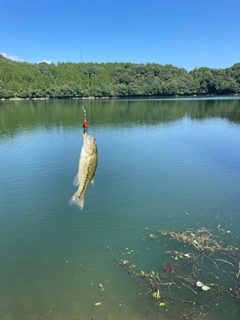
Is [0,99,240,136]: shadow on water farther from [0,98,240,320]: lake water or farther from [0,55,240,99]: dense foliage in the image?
[0,55,240,99]: dense foliage

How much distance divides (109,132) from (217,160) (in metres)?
14.9

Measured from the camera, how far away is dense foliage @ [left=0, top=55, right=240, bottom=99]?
384 feet

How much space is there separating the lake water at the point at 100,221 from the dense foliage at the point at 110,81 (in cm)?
10656

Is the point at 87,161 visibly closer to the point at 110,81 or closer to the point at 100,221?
the point at 100,221

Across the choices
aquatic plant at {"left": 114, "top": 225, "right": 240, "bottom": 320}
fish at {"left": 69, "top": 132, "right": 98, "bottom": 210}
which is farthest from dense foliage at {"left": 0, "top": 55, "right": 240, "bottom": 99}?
fish at {"left": 69, "top": 132, "right": 98, "bottom": 210}

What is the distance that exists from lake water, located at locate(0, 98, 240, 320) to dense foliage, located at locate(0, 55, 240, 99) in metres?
107

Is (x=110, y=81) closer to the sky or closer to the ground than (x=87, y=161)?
closer to the sky

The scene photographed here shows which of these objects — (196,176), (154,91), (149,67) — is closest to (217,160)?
(196,176)

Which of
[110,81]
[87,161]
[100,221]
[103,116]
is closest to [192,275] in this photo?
[100,221]

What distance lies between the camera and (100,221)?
1008cm

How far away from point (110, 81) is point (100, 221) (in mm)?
142437

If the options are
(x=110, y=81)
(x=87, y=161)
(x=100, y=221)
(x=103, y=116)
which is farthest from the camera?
(x=110, y=81)

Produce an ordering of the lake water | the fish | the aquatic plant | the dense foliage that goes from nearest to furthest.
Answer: the fish < the aquatic plant < the lake water < the dense foliage

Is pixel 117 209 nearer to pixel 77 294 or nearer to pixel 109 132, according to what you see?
pixel 77 294
